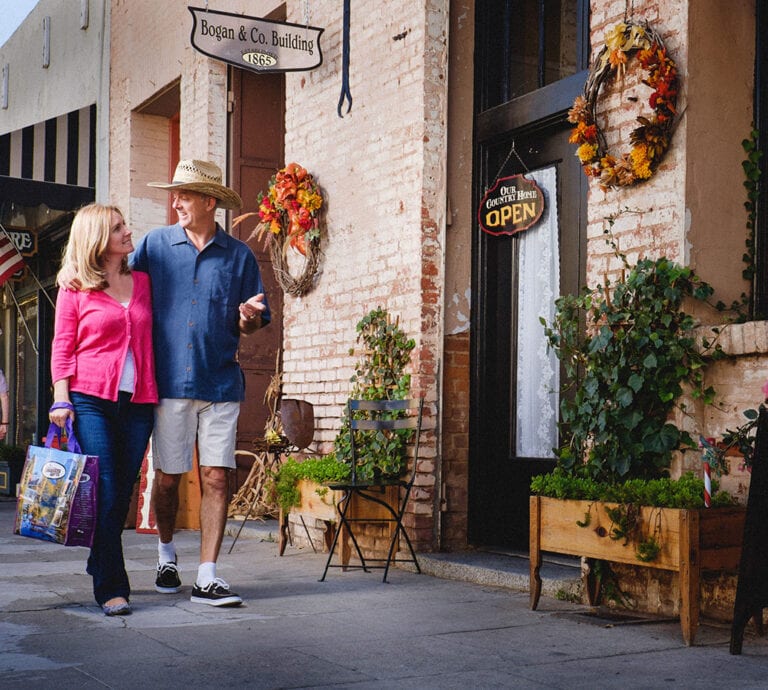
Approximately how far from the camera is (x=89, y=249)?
197 inches

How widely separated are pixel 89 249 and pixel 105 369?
1.82 feet

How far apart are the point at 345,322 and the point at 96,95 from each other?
6866 millimetres

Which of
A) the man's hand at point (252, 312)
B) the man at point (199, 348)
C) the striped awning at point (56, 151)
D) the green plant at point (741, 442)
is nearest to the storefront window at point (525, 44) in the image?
the man at point (199, 348)

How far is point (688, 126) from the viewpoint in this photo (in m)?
4.97

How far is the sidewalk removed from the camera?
145 inches

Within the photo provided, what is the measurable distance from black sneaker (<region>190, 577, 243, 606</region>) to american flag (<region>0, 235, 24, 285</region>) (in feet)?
33.8

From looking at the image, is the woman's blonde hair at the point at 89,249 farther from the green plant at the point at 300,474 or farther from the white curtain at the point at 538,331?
the white curtain at the point at 538,331

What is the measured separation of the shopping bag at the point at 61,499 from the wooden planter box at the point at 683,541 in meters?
2.11

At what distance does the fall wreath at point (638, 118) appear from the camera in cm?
500

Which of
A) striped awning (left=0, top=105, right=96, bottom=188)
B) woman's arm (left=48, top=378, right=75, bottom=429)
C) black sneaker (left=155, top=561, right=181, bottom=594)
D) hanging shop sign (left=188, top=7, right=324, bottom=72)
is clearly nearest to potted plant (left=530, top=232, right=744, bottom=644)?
black sneaker (left=155, top=561, right=181, bottom=594)

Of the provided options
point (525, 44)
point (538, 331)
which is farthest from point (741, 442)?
point (525, 44)

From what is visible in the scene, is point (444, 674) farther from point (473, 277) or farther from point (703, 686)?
point (473, 277)

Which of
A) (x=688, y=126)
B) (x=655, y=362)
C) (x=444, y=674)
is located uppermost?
(x=688, y=126)

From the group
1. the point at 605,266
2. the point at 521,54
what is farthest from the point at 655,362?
the point at 521,54
